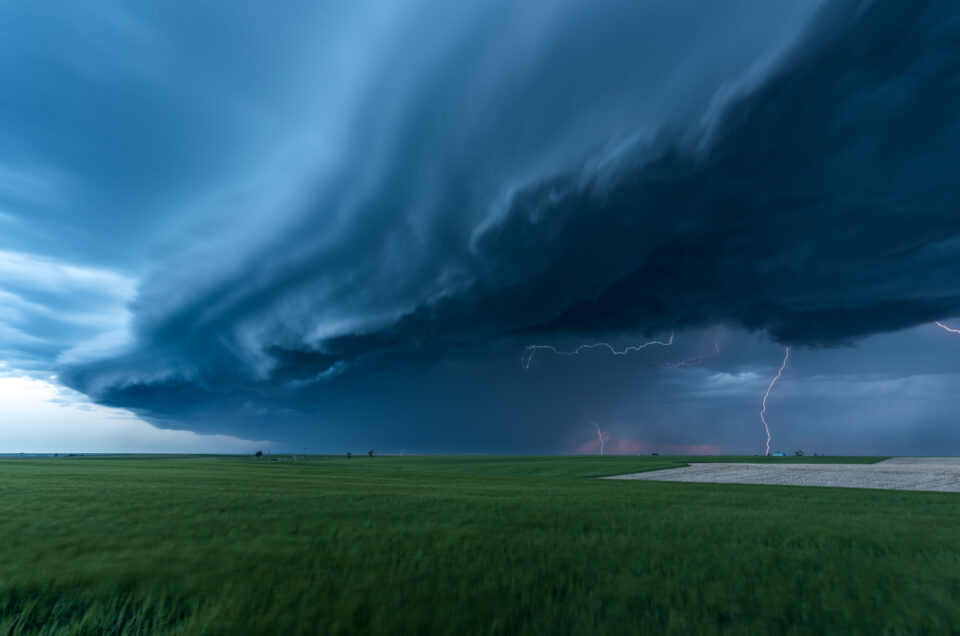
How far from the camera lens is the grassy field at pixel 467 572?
7602 millimetres

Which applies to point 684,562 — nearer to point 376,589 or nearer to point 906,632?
point 906,632

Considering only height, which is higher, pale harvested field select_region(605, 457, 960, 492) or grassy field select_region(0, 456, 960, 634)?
pale harvested field select_region(605, 457, 960, 492)

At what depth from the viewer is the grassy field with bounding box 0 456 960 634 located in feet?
24.9

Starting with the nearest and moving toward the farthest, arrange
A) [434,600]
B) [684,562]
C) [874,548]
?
[434,600], [684,562], [874,548]

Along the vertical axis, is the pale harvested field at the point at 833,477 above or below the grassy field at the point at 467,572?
above

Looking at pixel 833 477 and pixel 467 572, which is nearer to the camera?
pixel 467 572

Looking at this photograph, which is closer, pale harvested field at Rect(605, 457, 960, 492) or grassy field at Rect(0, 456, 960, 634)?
grassy field at Rect(0, 456, 960, 634)

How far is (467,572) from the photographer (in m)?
10.3

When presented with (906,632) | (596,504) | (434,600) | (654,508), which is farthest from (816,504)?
(434,600)

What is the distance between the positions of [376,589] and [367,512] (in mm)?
11389

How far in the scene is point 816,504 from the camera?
2477 centimetres

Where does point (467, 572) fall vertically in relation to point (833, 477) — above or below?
below

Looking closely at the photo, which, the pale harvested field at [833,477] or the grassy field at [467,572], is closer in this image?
the grassy field at [467,572]

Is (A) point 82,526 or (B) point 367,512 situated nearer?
(A) point 82,526
